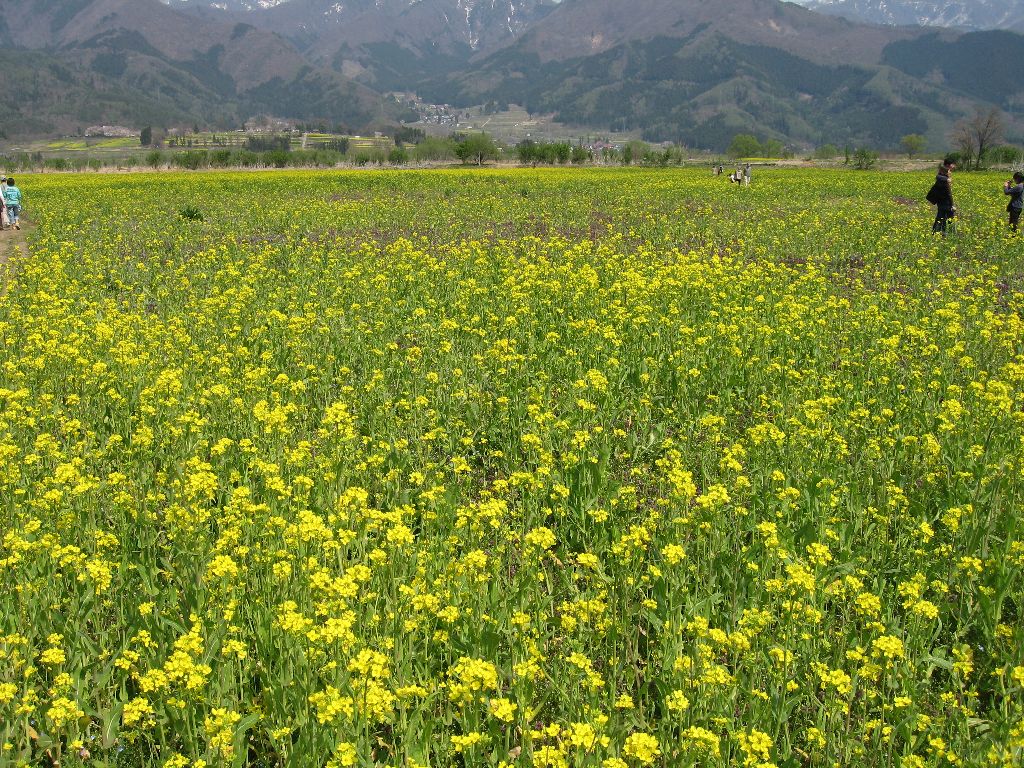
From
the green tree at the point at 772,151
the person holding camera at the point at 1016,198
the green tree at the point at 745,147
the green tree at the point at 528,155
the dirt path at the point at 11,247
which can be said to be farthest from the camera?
the green tree at the point at 745,147

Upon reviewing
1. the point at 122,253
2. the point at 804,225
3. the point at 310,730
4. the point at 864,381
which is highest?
the point at 804,225

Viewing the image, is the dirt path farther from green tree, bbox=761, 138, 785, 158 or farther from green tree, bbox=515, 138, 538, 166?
green tree, bbox=761, 138, 785, 158

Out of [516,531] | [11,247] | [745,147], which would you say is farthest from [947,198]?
[745,147]

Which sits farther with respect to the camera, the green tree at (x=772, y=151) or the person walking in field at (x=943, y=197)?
the green tree at (x=772, y=151)

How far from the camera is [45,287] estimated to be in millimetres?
15836

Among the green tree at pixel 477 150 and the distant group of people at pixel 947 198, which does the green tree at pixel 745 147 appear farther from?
the distant group of people at pixel 947 198

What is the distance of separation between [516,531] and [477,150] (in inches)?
3610

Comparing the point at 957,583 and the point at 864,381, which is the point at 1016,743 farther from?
the point at 864,381

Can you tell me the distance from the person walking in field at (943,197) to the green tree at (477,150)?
74952 mm

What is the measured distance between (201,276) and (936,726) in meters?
16.5

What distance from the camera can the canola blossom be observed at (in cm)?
436

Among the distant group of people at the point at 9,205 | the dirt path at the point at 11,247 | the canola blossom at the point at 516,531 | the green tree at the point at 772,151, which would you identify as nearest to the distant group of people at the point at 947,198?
the canola blossom at the point at 516,531

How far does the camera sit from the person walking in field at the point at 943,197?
22188 millimetres

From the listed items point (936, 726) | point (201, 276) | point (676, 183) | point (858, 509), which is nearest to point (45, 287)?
point (201, 276)
